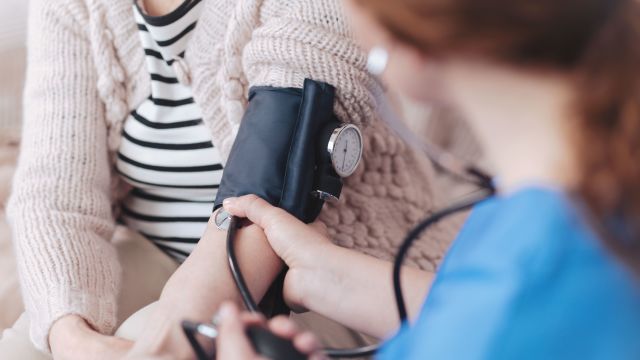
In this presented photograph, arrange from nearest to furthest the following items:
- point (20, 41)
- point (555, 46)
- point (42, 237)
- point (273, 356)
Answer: point (555, 46) < point (273, 356) < point (42, 237) < point (20, 41)

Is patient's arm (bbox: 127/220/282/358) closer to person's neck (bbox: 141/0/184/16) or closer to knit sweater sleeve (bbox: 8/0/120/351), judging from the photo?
knit sweater sleeve (bbox: 8/0/120/351)

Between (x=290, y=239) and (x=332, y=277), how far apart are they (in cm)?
7

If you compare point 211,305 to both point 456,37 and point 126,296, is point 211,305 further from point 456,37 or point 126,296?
point 456,37

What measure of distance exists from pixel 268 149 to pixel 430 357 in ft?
1.34

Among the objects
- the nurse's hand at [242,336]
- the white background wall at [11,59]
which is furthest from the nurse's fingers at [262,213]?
the white background wall at [11,59]

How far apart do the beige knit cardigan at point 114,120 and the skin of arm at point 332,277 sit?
114 millimetres

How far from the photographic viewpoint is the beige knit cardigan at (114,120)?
839 millimetres

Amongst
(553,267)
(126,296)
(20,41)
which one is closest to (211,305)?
(126,296)

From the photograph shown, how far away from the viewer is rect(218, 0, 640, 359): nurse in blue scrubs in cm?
42

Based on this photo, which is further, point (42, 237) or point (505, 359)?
point (42, 237)

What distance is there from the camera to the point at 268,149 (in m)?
0.82

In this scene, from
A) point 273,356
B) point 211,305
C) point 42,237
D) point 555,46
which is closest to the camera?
point 555,46

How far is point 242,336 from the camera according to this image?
583 millimetres

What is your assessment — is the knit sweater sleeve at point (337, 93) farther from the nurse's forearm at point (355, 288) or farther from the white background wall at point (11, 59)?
the white background wall at point (11, 59)
